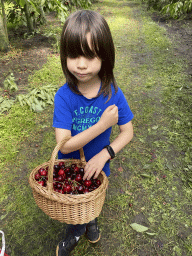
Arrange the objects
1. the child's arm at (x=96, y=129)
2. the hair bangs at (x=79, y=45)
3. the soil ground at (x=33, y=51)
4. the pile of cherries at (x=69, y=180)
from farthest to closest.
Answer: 1. the soil ground at (x=33, y=51)
2. the pile of cherries at (x=69, y=180)
3. the child's arm at (x=96, y=129)
4. the hair bangs at (x=79, y=45)

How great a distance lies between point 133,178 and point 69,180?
1.69 m

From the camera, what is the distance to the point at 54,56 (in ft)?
21.0

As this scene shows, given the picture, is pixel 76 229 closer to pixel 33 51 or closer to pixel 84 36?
pixel 84 36

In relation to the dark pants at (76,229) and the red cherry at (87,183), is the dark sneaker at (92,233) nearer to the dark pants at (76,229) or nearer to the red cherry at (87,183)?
the dark pants at (76,229)

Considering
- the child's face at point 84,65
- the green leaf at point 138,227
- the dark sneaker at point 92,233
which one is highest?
the child's face at point 84,65

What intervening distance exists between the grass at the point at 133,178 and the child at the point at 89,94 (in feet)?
1.98

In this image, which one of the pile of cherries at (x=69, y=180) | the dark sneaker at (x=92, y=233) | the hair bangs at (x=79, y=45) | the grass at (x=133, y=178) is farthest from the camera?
the grass at (x=133, y=178)

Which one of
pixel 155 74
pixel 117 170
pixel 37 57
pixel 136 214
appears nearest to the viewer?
pixel 136 214

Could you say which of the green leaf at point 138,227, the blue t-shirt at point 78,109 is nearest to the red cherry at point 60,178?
the blue t-shirt at point 78,109

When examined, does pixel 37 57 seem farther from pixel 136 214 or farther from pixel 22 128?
pixel 136 214

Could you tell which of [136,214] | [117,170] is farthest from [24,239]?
[117,170]

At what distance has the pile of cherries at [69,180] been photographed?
4.78 ft

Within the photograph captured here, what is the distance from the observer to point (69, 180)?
1.50 metres

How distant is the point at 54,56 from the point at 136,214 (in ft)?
17.8
